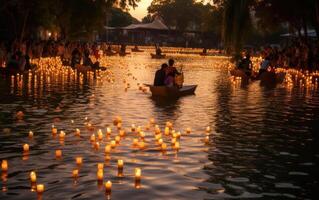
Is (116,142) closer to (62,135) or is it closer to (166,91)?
(62,135)

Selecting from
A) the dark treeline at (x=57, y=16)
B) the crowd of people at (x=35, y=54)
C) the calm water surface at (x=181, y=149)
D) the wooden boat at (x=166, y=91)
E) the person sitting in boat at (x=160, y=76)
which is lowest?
the calm water surface at (x=181, y=149)

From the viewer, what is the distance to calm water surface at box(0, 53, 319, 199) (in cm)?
927

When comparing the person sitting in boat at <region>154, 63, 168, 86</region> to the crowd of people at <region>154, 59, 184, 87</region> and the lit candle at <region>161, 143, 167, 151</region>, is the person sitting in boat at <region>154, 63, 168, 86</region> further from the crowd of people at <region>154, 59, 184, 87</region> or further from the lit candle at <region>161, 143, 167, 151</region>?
the lit candle at <region>161, 143, 167, 151</region>

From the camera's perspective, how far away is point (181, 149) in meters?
12.4

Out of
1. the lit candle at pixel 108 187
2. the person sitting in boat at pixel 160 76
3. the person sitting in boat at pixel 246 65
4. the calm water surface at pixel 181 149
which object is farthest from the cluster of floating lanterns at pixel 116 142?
the person sitting in boat at pixel 246 65

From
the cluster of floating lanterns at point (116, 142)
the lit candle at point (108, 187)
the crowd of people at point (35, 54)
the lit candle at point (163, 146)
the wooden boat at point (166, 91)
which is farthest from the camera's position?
the crowd of people at point (35, 54)

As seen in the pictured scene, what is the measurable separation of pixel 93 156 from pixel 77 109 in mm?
7423

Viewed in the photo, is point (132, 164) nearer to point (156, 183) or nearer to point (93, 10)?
point (156, 183)

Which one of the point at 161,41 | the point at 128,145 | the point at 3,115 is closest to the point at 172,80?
the point at 3,115

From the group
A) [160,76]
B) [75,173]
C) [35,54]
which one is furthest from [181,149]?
[35,54]

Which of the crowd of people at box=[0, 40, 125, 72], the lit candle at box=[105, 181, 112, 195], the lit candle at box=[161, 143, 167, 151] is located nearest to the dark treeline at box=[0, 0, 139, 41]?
the crowd of people at box=[0, 40, 125, 72]

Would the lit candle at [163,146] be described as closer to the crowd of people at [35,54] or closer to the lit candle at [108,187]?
the lit candle at [108,187]

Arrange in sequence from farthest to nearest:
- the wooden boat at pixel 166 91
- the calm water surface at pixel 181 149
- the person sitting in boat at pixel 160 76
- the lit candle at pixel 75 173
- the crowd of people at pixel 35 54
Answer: the crowd of people at pixel 35 54
the person sitting in boat at pixel 160 76
the wooden boat at pixel 166 91
the lit candle at pixel 75 173
the calm water surface at pixel 181 149

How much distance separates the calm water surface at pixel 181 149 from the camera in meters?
9.27
